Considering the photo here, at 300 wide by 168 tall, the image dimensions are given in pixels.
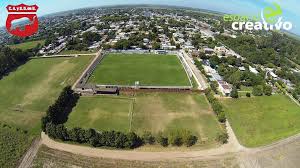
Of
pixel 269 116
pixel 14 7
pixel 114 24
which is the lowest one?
pixel 269 116

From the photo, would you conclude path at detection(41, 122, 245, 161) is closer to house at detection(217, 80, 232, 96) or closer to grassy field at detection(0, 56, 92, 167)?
grassy field at detection(0, 56, 92, 167)

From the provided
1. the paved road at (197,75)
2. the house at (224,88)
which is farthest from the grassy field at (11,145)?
the house at (224,88)

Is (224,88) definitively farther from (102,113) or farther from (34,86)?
(34,86)

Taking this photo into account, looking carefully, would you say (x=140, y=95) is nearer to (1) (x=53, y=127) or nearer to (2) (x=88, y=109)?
(2) (x=88, y=109)

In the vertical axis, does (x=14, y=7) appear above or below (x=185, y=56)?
above

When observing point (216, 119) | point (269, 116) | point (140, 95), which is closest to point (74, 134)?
Answer: point (140, 95)

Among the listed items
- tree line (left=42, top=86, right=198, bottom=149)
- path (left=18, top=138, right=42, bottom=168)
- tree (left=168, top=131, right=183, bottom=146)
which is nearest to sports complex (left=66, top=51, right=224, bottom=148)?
tree line (left=42, top=86, right=198, bottom=149)

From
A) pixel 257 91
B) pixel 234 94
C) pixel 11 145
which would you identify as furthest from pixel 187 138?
pixel 11 145

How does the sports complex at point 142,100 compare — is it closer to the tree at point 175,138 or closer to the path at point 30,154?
the tree at point 175,138
